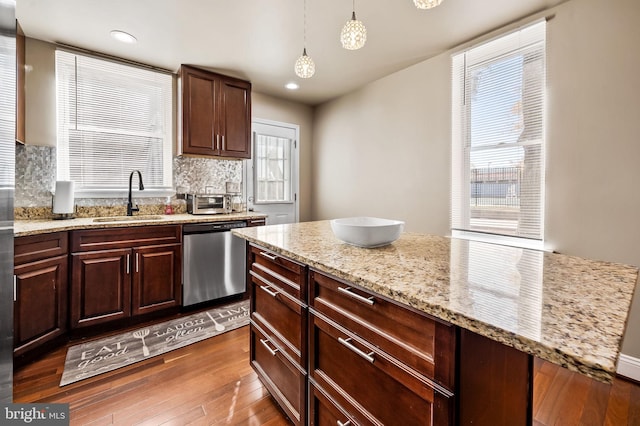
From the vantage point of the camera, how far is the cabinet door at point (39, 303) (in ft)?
6.34

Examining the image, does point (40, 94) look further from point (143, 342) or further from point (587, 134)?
point (587, 134)

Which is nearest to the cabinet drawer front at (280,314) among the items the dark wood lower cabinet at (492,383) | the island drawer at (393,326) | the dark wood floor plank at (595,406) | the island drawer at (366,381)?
the island drawer at (366,381)

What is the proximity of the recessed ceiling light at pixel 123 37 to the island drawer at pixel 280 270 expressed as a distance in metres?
2.29

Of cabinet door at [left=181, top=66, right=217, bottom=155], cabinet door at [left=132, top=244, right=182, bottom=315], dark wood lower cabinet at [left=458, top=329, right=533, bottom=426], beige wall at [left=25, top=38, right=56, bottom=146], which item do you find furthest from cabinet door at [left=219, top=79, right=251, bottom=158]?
dark wood lower cabinet at [left=458, top=329, right=533, bottom=426]

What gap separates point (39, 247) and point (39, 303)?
0.41m

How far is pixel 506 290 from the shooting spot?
826 millimetres

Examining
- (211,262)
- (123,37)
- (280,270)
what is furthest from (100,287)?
(123,37)

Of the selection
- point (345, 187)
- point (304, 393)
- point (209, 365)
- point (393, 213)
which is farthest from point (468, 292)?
point (345, 187)

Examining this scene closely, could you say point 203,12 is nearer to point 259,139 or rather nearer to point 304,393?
point 259,139

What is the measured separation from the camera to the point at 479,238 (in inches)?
102

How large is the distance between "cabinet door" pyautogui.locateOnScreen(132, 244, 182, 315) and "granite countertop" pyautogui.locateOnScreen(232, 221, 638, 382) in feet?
5.50

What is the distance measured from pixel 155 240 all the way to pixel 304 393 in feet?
6.82

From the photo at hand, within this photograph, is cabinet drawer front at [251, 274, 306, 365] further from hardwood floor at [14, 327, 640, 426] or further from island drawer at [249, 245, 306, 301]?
hardwood floor at [14, 327, 640, 426]

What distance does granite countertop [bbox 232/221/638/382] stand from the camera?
1.82 feet
